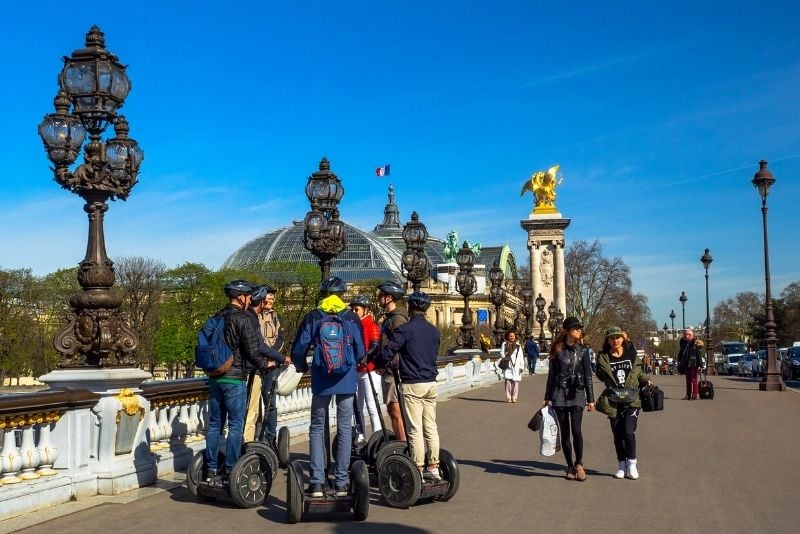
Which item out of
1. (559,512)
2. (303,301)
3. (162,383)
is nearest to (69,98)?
(162,383)

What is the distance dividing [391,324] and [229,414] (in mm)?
2409

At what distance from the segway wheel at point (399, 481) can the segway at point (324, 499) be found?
607 millimetres

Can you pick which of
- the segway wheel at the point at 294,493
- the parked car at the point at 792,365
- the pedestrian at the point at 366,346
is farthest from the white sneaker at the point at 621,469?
the parked car at the point at 792,365

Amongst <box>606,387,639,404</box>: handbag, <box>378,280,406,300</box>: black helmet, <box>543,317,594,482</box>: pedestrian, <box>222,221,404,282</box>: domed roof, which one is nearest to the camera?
<box>378,280,406,300</box>: black helmet

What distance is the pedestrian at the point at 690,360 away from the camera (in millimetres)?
24500

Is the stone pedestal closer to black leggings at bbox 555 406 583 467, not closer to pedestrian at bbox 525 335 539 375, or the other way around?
pedestrian at bbox 525 335 539 375

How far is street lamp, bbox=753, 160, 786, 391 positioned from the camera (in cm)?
2997

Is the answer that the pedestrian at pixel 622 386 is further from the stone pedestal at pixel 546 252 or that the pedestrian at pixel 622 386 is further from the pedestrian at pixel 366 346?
the stone pedestal at pixel 546 252

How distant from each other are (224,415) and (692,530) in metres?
4.52

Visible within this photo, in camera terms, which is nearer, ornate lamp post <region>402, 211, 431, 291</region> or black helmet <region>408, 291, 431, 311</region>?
black helmet <region>408, 291, 431, 311</region>

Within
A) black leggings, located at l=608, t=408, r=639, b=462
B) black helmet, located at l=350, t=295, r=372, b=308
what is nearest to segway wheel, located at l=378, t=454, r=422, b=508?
black leggings, located at l=608, t=408, r=639, b=462

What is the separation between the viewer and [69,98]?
37.5ft

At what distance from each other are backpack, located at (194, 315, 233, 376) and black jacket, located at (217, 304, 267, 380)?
6 cm

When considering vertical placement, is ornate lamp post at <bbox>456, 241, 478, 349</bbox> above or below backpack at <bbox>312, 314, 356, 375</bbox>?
above
